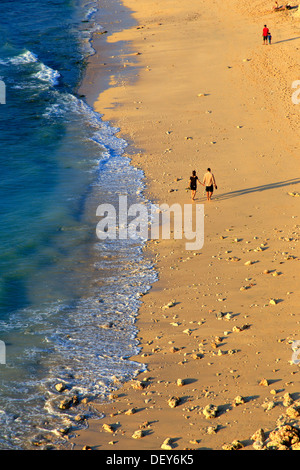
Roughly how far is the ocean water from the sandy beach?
557mm

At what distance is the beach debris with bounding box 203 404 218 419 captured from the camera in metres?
9.01

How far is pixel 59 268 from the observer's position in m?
15.0

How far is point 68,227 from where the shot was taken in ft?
56.0

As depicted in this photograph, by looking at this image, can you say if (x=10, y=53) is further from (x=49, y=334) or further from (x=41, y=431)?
Result: (x=41, y=431)

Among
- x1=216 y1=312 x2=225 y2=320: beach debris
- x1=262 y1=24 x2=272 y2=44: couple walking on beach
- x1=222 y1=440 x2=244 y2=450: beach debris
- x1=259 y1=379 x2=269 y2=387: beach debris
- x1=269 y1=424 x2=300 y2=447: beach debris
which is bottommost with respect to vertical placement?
x1=222 y1=440 x2=244 y2=450: beach debris

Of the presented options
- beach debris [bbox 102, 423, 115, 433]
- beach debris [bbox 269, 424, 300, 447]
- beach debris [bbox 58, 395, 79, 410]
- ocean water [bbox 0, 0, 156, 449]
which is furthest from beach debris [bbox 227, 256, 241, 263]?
beach debris [bbox 269, 424, 300, 447]

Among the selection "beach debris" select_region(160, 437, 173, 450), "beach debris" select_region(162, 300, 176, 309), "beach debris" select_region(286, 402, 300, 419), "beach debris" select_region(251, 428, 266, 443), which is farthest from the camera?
"beach debris" select_region(162, 300, 176, 309)

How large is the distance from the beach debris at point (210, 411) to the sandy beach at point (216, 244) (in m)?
0.02

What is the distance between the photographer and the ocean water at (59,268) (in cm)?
1049

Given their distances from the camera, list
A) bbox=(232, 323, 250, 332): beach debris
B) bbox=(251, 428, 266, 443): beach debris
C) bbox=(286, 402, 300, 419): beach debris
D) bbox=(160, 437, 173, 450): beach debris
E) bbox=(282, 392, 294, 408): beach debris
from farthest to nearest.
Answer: bbox=(232, 323, 250, 332): beach debris < bbox=(282, 392, 294, 408): beach debris < bbox=(160, 437, 173, 450): beach debris < bbox=(286, 402, 300, 419): beach debris < bbox=(251, 428, 266, 443): beach debris

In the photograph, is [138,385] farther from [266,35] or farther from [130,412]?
[266,35]

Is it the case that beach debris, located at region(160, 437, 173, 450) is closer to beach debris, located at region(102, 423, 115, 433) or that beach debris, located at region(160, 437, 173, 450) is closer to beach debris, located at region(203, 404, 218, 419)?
beach debris, located at region(203, 404, 218, 419)

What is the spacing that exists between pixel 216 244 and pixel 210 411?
6433 millimetres

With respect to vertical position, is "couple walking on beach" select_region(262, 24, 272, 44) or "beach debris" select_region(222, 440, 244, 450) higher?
"couple walking on beach" select_region(262, 24, 272, 44)
